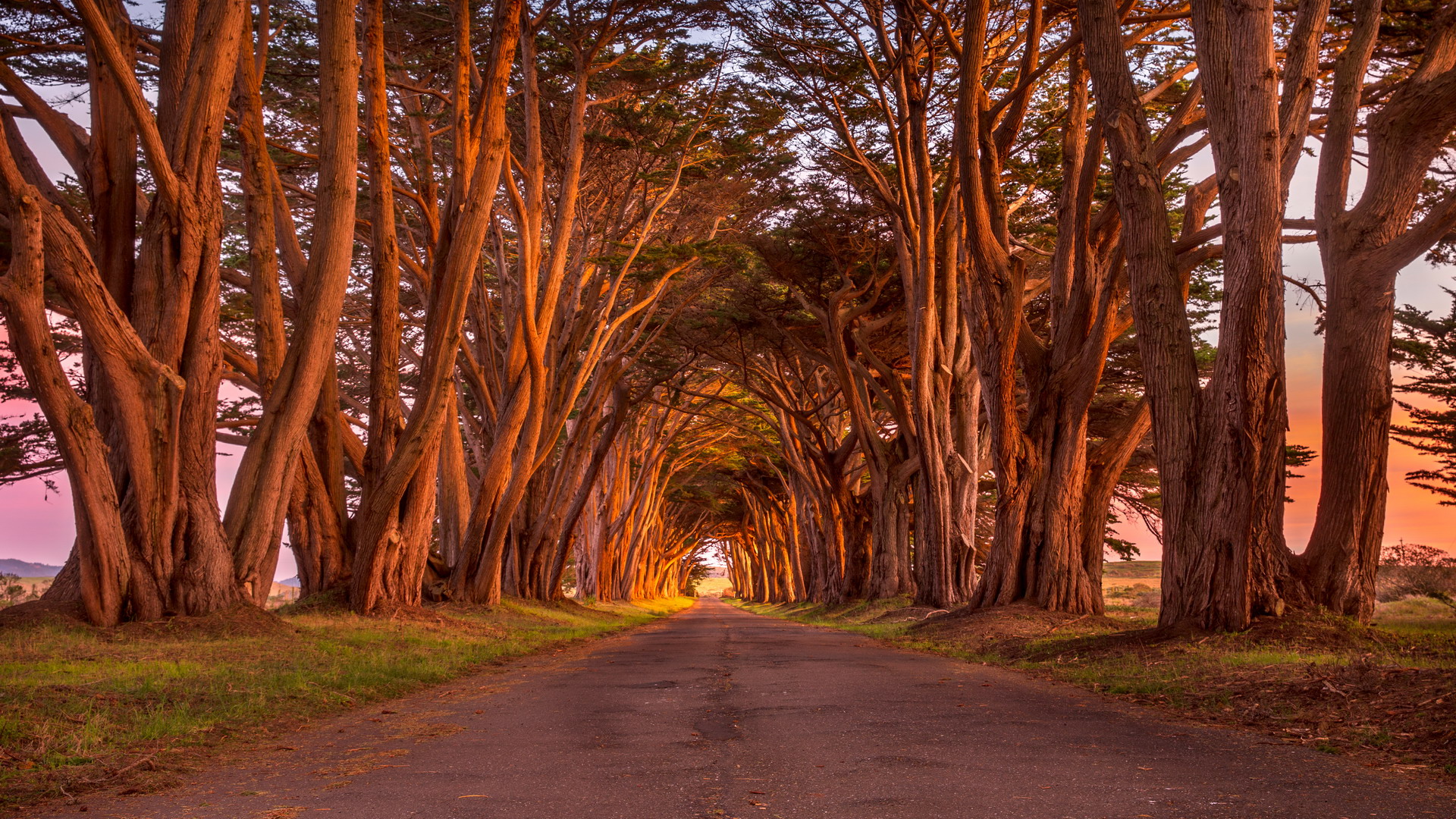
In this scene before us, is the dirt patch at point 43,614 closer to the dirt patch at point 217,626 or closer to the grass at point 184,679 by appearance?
the grass at point 184,679

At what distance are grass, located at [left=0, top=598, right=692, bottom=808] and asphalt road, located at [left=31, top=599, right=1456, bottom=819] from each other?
390mm

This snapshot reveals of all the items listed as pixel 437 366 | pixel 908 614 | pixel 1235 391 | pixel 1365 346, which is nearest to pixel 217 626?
pixel 437 366

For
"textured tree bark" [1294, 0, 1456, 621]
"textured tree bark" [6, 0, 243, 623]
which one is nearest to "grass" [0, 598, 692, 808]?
"textured tree bark" [6, 0, 243, 623]

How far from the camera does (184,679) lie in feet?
20.7

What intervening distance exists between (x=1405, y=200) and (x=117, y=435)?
37.4ft

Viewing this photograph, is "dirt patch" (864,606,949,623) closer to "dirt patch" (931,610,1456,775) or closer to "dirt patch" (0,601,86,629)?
"dirt patch" (931,610,1456,775)

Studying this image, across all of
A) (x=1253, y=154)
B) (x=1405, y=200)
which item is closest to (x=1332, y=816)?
(x=1253, y=154)

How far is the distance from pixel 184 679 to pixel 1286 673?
6753mm

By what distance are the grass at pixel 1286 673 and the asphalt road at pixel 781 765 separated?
1.15 ft

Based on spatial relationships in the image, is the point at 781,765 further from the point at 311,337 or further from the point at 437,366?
the point at 437,366

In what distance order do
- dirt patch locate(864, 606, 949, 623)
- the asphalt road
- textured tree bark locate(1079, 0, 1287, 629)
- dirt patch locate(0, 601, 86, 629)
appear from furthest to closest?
1. dirt patch locate(864, 606, 949, 623)
2. dirt patch locate(0, 601, 86, 629)
3. textured tree bark locate(1079, 0, 1287, 629)
4. the asphalt road

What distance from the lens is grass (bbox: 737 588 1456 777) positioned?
15.7 ft

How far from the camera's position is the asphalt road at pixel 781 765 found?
3.62 metres

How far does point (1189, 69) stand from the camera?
14156mm
